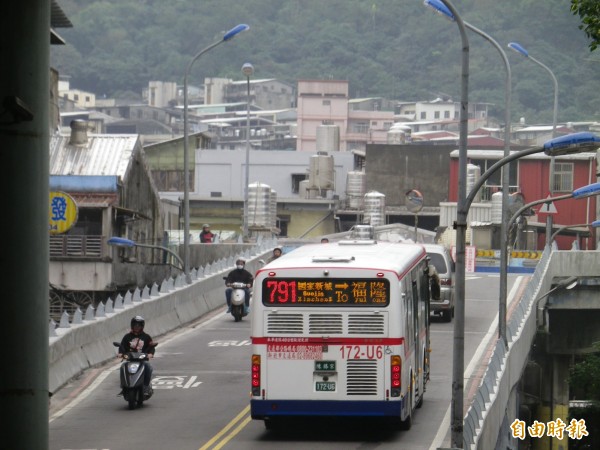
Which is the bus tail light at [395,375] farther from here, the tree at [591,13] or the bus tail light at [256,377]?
the tree at [591,13]

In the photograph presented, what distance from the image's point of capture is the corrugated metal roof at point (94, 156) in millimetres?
53688

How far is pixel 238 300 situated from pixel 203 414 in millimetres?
15889

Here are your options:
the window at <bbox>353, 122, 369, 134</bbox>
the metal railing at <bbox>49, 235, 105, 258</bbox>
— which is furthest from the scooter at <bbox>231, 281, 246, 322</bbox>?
the window at <bbox>353, 122, 369, 134</bbox>

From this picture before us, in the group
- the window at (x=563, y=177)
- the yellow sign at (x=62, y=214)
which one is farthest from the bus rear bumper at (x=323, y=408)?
the window at (x=563, y=177)

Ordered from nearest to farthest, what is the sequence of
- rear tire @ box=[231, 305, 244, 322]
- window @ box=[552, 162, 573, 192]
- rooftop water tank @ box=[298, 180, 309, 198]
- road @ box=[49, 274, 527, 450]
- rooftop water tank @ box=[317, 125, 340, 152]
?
road @ box=[49, 274, 527, 450] < rear tire @ box=[231, 305, 244, 322] < window @ box=[552, 162, 573, 192] < rooftop water tank @ box=[298, 180, 309, 198] < rooftop water tank @ box=[317, 125, 340, 152]

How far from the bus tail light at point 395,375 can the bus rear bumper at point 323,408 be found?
0.16 metres

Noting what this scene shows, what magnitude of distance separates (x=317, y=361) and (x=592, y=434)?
37.0 metres

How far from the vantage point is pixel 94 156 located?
180 feet

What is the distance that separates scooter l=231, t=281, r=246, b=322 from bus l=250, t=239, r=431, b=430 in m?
18.6

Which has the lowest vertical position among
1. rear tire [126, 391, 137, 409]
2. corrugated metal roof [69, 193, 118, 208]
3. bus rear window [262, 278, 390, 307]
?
rear tire [126, 391, 137, 409]

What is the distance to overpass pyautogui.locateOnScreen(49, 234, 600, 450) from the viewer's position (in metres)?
24.0

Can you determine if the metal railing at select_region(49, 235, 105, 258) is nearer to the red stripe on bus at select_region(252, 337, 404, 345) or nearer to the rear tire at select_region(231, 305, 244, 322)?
the rear tire at select_region(231, 305, 244, 322)

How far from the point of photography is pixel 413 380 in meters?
20.2

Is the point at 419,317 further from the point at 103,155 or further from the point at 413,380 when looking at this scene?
the point at 103,155
